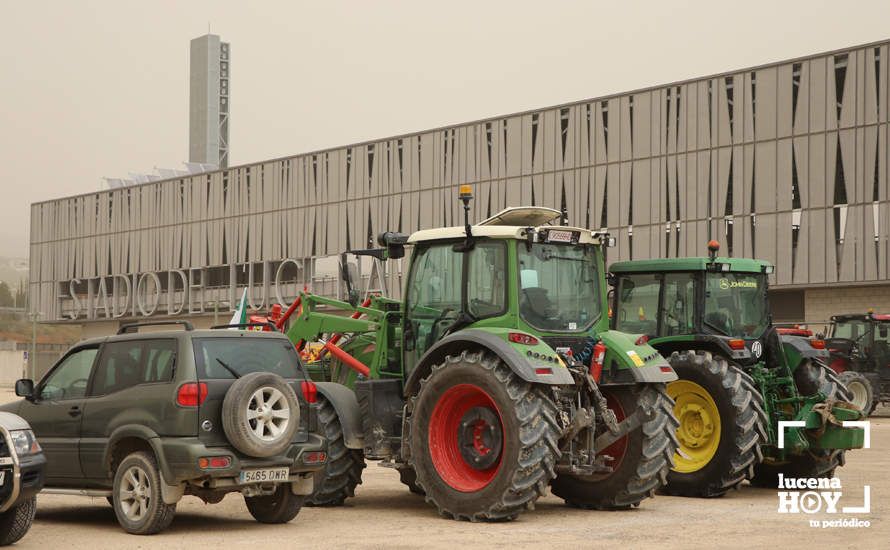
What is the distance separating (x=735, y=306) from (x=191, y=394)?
7475mm

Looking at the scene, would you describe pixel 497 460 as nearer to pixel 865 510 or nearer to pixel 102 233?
pixel 865 510

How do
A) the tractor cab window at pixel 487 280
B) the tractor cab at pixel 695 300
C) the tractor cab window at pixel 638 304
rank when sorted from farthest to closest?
1. the tractor cab window at pixel 638 304
2. the tractor cab at pixel 695 300
3. the tractor cab window at pixel 487 280

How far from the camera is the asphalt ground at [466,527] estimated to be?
983 centimetres

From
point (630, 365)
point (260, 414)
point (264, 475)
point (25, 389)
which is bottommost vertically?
point (264, 475)

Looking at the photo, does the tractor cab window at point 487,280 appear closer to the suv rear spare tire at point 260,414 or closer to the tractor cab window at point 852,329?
the suv rear spare tire at point 260,414

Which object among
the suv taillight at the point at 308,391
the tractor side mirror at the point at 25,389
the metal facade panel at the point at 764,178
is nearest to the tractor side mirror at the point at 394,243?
the suv taillight at the point at 308,391

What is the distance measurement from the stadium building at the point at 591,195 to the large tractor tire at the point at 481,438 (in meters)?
→ 35.0

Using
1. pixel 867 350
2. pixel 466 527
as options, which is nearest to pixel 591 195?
pixel 867 350

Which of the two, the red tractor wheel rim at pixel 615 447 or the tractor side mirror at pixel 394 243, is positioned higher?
the tractor side mirror at pixel 394 243

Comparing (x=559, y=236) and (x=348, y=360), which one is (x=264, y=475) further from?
(x=559, y=236)

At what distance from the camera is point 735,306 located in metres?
15.0

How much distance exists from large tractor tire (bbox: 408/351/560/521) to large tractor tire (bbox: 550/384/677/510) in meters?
1.33

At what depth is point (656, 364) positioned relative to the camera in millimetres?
12305

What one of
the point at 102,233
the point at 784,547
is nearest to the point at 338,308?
the point at 784,547
